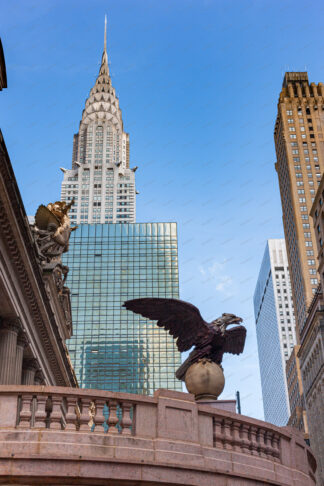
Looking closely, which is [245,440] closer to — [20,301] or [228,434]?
[228,434]

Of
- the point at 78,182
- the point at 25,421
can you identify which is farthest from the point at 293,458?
the point at 78,182

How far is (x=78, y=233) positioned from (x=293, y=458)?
115 meters

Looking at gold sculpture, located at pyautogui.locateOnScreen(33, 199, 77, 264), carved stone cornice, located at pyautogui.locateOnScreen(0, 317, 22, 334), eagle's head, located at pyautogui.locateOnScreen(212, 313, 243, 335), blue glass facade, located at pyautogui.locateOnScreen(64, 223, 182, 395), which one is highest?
blue glass facade, located at pyautogui.locateOnScreen(64, 223, 182, 395)

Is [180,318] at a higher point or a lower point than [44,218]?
lower

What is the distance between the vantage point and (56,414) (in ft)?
34.1

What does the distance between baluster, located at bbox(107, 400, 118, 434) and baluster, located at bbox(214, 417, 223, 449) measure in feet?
6.69

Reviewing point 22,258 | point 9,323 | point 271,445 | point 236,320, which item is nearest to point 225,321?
point 236,320

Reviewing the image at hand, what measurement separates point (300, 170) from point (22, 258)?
368ft

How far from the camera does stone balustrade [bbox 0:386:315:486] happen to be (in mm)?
9922

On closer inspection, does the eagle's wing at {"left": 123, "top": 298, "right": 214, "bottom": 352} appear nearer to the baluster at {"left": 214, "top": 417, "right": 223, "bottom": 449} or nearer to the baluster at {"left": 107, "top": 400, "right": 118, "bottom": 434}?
the baluster at {"left": 214, "top": 417, "right": 223, "bottom": 449}

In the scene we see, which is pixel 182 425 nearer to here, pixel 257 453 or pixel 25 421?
pixel 257 453

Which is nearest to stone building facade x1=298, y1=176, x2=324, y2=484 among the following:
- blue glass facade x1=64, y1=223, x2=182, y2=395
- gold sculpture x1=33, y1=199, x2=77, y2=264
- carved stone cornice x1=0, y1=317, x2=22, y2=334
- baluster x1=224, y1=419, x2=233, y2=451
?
blue glass facade x1=64, y1=223, x2=182, y2=395

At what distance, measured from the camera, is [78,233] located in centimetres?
12600

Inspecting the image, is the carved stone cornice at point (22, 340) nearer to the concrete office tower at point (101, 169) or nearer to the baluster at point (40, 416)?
the baluster at point (40, 416)
